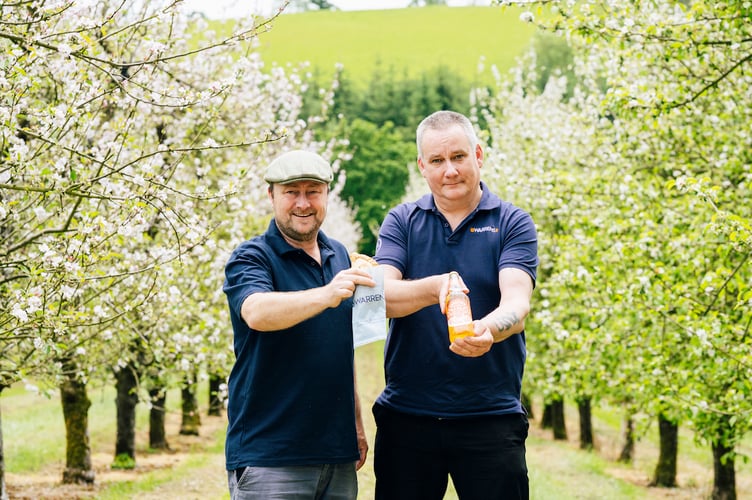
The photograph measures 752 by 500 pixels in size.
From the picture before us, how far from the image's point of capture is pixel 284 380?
4312 millimetres

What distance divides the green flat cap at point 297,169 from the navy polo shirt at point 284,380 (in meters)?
0.35

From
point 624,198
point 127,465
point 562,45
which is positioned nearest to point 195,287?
point 127,465

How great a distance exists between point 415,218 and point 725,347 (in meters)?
5.89

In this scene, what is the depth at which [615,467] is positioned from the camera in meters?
19.8

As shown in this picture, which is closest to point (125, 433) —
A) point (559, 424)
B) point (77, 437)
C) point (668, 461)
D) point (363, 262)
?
point (77, 437)

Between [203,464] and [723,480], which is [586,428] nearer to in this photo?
[723,480]

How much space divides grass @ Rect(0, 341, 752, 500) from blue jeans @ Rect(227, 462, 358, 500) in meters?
8.40

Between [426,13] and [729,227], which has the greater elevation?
[426,13]

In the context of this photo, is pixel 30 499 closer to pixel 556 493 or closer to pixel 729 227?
pixel 556 493

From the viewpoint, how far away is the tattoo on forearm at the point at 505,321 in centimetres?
417

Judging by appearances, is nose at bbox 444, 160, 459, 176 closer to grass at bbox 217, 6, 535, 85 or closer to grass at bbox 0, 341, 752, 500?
grass at bbox 0, 341, 752, 500

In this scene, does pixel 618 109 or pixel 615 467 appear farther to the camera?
pixel 615 467

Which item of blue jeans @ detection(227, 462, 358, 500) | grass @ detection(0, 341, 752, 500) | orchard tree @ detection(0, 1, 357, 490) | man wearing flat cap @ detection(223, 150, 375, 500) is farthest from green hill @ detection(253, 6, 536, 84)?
blue jeans @ detection(227, 462, 358, 500)

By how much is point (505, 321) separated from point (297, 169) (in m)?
1.41
